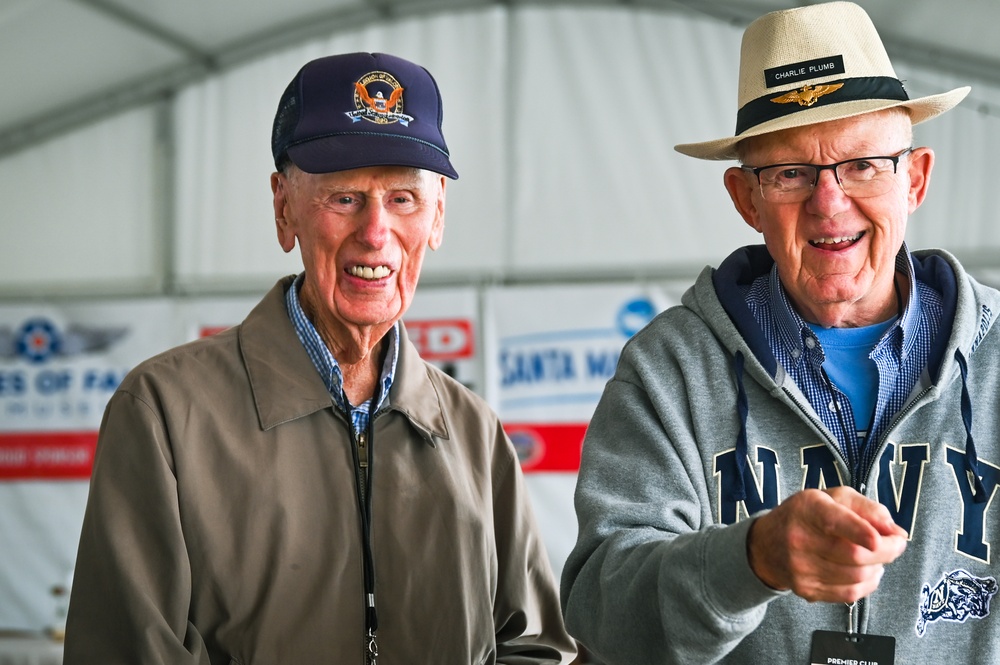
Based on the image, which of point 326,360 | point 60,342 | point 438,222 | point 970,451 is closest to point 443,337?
point 60,342

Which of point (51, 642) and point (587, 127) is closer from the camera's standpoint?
point (51, 642)

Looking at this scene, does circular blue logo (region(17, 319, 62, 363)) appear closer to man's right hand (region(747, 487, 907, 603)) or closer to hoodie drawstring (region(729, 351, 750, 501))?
hoodie drawstring (region(729, 351, 750, 501))

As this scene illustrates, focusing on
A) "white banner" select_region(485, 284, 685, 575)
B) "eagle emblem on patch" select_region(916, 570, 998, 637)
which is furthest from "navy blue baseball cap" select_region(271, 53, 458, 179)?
"white banner" select_region(485, 284, 685, 575)

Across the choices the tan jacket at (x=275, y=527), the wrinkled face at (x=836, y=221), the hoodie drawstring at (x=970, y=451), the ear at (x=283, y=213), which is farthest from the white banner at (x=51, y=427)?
the hoodie drawstring at (x=970, y=451)

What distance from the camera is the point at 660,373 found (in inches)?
67.3

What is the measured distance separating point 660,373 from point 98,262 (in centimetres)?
578

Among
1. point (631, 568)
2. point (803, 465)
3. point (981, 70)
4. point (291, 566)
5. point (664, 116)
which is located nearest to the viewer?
point (631, 568)

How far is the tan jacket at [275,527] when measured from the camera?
5.81ft

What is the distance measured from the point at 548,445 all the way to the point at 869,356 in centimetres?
443

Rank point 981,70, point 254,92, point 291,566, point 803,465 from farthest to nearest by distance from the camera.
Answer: point 254,92, point 981,70, point 291,566, point 803,465

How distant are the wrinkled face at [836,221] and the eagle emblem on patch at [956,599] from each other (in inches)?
16.9

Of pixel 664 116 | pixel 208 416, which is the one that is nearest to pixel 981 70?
pixel 664 116

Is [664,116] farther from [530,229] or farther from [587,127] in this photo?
[530,229]

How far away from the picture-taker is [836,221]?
1668 mm
